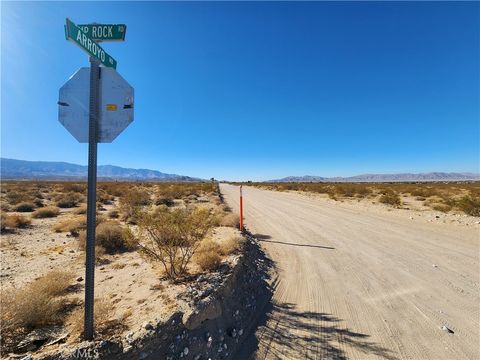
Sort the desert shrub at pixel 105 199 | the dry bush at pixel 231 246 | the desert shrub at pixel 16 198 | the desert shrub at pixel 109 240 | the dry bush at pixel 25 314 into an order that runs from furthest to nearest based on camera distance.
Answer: the desert shrub at pixel 105 199
the desert shrub at pixel 16 198
the desert shrub at pixel 109 240
the dry bush at pixel 231 246
the dry bush at pixel 25 314

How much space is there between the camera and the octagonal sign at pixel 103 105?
281 centimetres

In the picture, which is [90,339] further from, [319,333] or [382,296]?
[382,296]

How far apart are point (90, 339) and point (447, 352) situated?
177 inches

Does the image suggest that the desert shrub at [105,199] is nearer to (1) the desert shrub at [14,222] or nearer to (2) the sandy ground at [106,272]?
(1) the desert shrub at [14,222]

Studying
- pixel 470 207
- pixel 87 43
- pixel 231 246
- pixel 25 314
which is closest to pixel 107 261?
pixel 231 246

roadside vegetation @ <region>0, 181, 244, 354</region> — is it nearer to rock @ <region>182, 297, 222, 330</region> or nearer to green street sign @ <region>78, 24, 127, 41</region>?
rock @ <region>182, 297, 222, 330</region>

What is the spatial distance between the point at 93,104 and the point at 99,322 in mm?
3015

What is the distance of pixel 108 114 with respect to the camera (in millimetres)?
2885

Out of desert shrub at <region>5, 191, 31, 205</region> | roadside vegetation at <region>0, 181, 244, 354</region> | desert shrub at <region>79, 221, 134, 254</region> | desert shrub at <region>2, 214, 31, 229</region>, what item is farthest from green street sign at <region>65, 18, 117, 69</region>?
desert shrub at <region>5, 191, 31, 205</region>

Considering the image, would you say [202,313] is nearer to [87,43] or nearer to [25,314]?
[25,314]

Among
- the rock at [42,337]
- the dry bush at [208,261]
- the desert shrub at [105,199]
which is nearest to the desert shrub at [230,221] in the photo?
the dry bush at [208,261]

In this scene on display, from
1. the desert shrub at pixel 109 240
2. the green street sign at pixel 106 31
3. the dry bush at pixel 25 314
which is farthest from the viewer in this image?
the desert shrub at pixel 109 240

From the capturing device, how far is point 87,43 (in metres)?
2.77

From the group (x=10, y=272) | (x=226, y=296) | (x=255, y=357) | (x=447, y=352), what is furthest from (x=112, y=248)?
(x=447, y=352)
